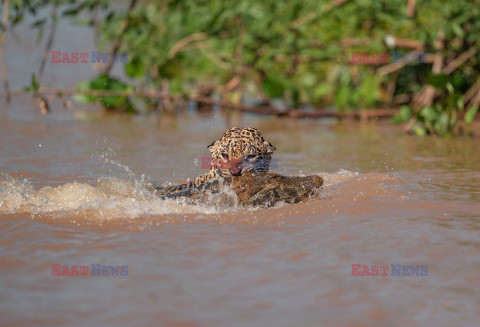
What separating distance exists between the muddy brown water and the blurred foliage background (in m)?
3.53

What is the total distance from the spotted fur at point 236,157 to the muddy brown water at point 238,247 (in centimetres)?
51

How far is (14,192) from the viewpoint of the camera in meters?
5.69

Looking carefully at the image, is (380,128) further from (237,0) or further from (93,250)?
(93,250)

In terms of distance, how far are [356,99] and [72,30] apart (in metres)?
11.2

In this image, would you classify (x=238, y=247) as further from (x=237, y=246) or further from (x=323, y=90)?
(x=323, y=90)

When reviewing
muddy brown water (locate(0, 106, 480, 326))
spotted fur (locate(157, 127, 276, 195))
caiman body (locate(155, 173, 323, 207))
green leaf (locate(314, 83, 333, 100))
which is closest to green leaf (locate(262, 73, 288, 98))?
green leaf (locate(314, 83, 333, 100))

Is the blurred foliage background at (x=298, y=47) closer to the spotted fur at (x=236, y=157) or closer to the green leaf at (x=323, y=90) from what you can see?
the green leaf at (x=323, y=90)

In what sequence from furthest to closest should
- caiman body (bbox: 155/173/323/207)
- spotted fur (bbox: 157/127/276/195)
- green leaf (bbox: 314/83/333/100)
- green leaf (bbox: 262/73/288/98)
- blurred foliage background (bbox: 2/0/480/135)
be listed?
green leaf (bbox: 314/83/333/100) < green leaf (bbox: 262/73/288/98) < blurred foliage background (bbox: 2/0/480/135) < spotted fur (bbox: 157/127/276/195) < caiman body (bbox: 155/173/323/207)

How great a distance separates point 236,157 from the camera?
19.6 ft

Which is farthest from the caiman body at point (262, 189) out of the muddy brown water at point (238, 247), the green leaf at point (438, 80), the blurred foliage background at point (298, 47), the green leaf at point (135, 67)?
the green leaf at point (135, 67)

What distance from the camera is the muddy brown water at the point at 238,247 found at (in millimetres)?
3385

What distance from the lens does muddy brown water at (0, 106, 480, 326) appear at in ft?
11.1

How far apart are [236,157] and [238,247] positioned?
169cm

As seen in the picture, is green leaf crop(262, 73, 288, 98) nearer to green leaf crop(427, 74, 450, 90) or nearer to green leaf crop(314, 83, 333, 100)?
green leaf crop(314, 83, 333, 100)
